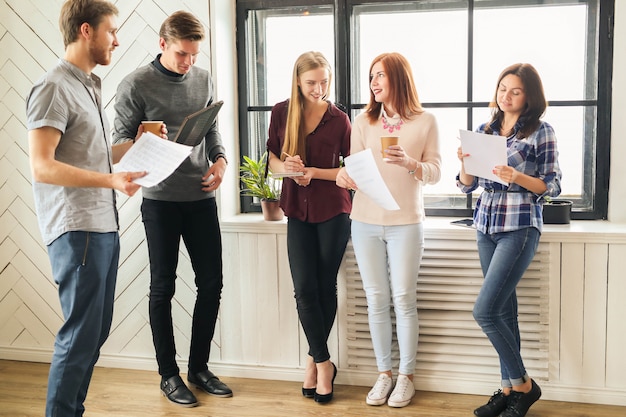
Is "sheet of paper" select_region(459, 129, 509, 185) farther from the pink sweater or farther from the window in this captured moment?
the window

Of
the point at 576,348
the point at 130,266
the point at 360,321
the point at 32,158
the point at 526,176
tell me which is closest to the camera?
the point at 32,158

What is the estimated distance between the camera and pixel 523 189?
2.54 metres

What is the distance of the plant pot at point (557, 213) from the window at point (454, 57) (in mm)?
231

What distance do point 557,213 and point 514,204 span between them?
1.63 feet

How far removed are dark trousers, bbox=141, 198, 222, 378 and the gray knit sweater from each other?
0.07 metres

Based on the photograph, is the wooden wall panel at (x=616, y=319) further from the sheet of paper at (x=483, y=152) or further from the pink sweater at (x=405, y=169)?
the pink sweater at (x=405, y=169)

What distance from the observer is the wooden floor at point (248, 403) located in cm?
278

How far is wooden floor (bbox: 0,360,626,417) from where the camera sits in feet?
9.12

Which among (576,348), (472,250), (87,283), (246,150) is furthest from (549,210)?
(87,283)

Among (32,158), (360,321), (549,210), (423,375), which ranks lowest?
(423,375)

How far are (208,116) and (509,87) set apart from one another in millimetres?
1180

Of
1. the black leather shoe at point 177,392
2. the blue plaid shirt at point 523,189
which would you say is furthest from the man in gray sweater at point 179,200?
the blue plaid shirt at point 523,189

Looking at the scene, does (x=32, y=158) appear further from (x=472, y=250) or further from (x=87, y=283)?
(x=472, y=250)

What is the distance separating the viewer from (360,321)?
10.1ft
